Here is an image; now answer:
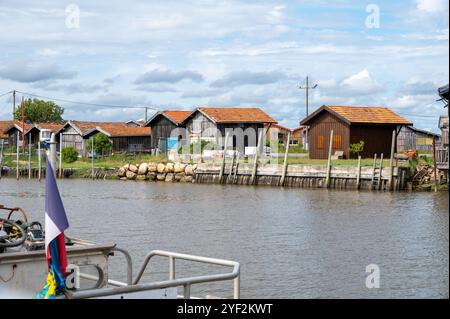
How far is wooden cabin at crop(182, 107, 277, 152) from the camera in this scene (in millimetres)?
69500

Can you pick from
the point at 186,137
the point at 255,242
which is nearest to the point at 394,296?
the point at 255,242

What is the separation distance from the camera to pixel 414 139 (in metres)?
81.8

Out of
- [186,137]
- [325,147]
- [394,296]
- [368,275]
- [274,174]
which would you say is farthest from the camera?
[186,137]

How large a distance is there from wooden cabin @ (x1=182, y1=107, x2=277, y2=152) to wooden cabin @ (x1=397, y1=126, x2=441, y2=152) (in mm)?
17339

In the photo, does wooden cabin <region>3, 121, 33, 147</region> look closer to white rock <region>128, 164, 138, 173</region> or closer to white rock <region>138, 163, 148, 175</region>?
white rock <region>128, 164, 138, 173</region>

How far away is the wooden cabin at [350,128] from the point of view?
188 ft

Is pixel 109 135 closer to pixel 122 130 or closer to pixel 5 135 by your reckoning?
pixel 122 130

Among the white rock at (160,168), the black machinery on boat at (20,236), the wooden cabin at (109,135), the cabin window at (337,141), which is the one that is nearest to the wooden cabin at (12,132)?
the wooden cabin at (109,135)

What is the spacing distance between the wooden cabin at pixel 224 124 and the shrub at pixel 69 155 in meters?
12.4

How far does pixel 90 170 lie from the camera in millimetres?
66250

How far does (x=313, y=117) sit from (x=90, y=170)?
20.7 m

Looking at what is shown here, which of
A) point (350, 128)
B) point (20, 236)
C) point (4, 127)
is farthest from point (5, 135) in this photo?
point (20, 236)

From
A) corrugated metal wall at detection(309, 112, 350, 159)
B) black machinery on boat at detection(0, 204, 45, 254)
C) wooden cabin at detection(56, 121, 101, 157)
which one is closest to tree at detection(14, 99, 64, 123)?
wooden cabin at detection(56, 121, 101, 157)

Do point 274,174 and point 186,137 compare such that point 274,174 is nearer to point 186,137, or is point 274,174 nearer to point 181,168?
point 181,168
